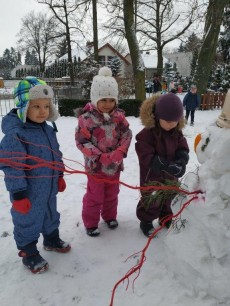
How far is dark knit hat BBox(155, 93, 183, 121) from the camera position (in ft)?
7.63

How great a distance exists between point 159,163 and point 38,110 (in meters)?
1.07

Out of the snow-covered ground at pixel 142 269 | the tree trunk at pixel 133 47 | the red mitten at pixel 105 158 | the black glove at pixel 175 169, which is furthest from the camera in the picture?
the tree trunk at pixel 133 47

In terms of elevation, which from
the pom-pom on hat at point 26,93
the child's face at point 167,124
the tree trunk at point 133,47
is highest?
the tree trunk at point 133,47

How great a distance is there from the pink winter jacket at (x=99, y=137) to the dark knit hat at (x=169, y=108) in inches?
18.0

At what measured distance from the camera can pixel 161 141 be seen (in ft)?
8.32

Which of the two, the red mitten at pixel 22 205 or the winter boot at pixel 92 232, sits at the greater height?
the red mitten at pixel 22 205

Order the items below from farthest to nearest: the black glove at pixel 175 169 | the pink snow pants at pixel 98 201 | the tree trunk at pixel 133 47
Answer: the tree trunk at pixel 133 47
the pink snow pants at pixel 98 201
the black glove at pixel 175 169

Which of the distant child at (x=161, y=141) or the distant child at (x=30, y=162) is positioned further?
the distant child at (x=161, y=141)

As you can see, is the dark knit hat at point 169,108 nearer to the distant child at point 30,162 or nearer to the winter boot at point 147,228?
the distant child at point 30,162

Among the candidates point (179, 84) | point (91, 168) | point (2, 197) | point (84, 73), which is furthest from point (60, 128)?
point (179, 84)

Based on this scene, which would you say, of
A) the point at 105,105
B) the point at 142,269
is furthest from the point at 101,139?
the point at 142,269

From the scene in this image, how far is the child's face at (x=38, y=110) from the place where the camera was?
2172 millimetres

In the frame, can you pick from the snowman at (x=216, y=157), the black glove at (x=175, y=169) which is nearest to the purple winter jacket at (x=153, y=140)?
the black glove at (x=175, y=169)

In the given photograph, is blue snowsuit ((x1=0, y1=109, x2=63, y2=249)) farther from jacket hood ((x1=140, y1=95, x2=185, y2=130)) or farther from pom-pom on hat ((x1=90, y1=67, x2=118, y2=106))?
jacket hood ((x1=140, y1=95, x2=185, y2=130))
